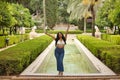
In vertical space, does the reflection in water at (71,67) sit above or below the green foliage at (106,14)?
below

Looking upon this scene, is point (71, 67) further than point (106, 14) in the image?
No

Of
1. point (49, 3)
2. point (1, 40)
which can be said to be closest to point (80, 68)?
point (1, 40)

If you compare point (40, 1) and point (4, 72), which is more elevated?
point (40, 1)

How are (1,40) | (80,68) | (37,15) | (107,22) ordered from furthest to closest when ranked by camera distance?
(37,15) → (107,22) → (1,40) → (80,68)

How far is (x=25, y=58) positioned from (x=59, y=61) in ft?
6.31

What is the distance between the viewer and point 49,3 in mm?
74500

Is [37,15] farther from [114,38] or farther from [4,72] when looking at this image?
[4,72]

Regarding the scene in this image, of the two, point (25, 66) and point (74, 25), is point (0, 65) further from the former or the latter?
point (74, 25)

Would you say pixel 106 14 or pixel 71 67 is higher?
pixel 106 14

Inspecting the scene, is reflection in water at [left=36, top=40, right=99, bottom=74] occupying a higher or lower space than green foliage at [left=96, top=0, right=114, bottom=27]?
lower

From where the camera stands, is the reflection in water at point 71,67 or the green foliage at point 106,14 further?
the green foliage at point 106,14

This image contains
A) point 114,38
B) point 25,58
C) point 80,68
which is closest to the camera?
point 25,58

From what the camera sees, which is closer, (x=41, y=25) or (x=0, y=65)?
(x=0, y=65)

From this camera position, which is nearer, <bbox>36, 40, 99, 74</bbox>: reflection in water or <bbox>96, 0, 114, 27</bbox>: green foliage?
<bbox>36, 40, 99, 74</bbox>: reflection in water
